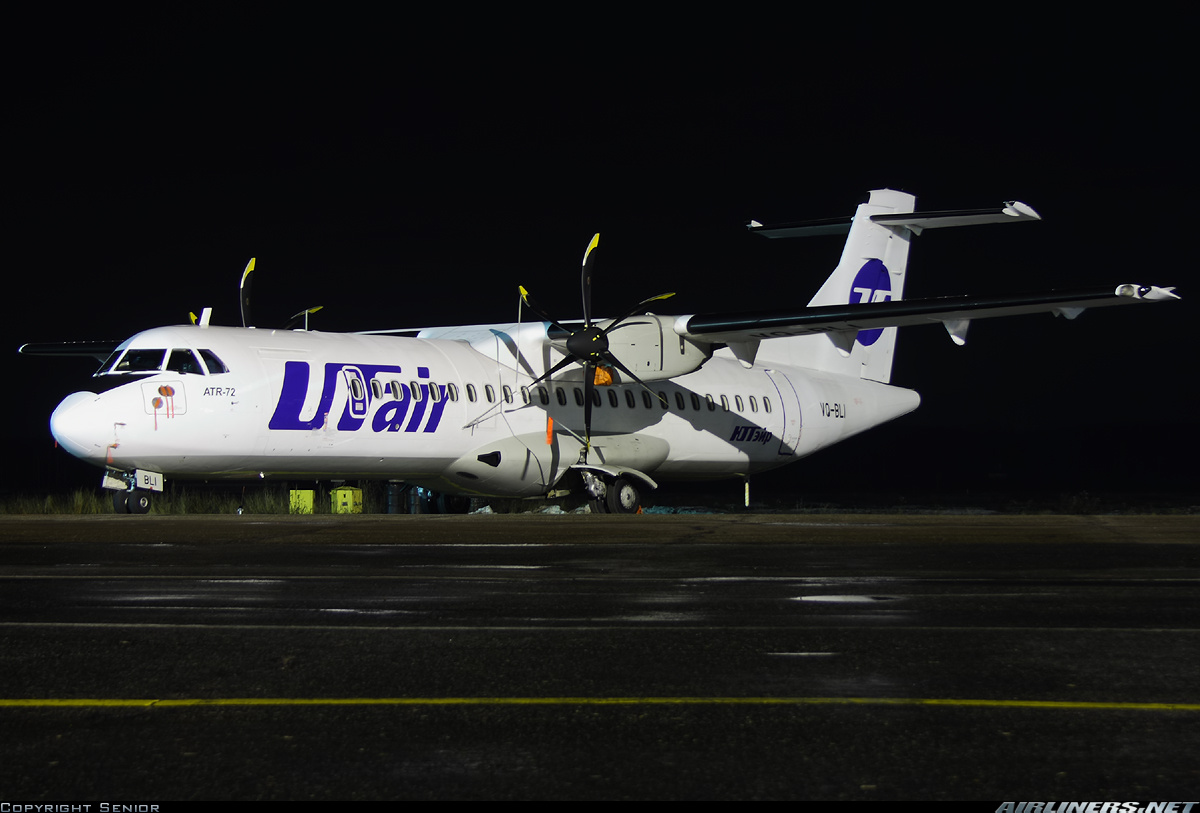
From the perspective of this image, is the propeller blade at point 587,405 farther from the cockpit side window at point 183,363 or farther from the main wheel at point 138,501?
the main wheel at point 138,501

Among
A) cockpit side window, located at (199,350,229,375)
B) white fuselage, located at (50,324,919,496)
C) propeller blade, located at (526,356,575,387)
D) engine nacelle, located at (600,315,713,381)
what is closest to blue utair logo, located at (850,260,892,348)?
white fuselage, located at (50,324,919,496)

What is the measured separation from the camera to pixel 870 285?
1196 inches

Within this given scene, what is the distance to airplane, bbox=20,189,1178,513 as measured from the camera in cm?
1903

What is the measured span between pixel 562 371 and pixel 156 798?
68.3ft

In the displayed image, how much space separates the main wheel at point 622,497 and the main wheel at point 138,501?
860 cm

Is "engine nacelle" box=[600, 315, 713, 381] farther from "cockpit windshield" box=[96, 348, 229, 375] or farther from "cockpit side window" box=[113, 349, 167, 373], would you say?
"cockpit side window" box=[113, 349, 167, 373]

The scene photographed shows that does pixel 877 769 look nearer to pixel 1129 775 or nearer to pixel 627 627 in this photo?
pixel 1129 775

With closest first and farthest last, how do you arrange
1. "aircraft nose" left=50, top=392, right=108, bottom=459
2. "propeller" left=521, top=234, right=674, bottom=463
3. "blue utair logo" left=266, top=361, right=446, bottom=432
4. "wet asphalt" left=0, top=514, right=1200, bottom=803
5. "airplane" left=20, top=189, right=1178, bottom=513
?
1. "wet asphalt" left=0, top=514, right=1200, bottom=803
2. "aircraft nose" left=50, top=392, right=108, bottom=459
3. "airplane" left=20, top=189, right=1178, bottom=513
4. "blue utair logo" left=266, top=361, right=446, bottom=432
5. "propeller" left=521, top=234, right=674, bottom=463

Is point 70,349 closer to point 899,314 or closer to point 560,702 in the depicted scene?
point 899,314

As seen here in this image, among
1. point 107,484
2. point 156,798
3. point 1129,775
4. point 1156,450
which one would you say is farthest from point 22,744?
point 1156,450

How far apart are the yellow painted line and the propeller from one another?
17715 mm

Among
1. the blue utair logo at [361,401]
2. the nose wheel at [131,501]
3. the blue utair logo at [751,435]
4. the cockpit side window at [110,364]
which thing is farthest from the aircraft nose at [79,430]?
the blue utair logo at [751,435]

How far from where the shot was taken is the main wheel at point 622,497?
78.8 ft

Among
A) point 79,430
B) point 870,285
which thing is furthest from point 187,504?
point 870,285
